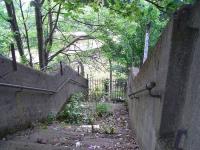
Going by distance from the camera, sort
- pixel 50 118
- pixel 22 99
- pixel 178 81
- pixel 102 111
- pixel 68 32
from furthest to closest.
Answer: pixel 68 32 < pixel 102 111 < pixel 50 118 < pixel 22 99 < pixel 178 81

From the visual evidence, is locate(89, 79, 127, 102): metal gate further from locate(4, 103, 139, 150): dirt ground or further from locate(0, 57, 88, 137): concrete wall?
locate(4, 103, 139, 150): dirt ground

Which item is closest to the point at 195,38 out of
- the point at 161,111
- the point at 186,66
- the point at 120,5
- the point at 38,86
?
the point at 186,66

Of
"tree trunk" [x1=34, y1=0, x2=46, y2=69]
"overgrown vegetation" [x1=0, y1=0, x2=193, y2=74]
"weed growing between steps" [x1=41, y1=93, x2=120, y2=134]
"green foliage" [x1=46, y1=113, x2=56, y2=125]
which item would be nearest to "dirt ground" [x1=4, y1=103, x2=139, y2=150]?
"weed growing between steps" [x1=41, y1=93, x2=120, y2=134]

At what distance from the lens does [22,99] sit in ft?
21.1

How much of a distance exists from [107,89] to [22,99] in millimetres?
14208

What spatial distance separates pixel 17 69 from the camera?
613 centimetres

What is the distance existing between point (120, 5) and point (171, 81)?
170 centimetres

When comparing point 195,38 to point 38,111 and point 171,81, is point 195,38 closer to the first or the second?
point 171,81

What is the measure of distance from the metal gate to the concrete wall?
27.6 ft

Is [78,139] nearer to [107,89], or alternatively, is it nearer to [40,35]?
[40,35]

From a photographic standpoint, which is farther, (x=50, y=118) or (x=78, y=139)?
Result: (x=50, y=118)

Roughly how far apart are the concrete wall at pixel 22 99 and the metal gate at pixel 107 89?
27.6 feet

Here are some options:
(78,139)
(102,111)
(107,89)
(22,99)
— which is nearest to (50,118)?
(22,99)

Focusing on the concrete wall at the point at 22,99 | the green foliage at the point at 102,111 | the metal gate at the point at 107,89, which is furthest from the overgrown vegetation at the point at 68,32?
the concrete wall at the point at 22,99
